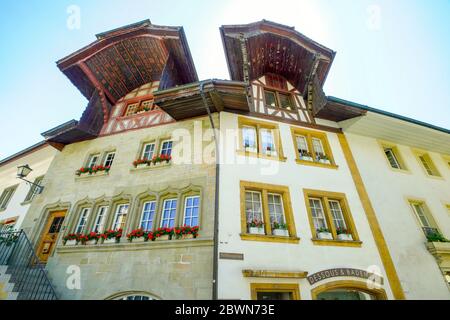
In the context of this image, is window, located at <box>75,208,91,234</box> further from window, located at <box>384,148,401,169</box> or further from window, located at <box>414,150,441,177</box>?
window, located at <box>414,150,441,177</box>

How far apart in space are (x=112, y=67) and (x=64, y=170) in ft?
20.3

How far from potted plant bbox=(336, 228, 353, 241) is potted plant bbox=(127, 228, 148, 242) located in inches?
275

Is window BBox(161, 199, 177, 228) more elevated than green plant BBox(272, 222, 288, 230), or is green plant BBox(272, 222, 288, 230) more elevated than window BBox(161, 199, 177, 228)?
window BBox(161, 199, 177, 228)

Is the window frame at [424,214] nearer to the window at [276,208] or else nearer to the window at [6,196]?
the window at [276,208]

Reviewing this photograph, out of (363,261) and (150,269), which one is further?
(363,261)

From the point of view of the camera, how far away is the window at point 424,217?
950 centimetres

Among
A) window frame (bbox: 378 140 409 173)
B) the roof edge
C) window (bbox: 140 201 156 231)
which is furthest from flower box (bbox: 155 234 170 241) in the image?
window frame (bbox: 378 140 409 173)

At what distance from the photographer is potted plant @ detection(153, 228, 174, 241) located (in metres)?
7.43

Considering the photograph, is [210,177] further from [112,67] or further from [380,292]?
[112,67]

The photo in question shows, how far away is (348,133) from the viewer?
1152 cm

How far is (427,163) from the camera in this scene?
12.5 meters

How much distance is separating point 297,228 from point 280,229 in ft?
2.18
